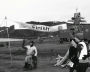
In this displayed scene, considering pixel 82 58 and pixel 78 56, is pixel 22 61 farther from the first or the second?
pixel 82 58

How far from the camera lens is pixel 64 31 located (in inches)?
1481

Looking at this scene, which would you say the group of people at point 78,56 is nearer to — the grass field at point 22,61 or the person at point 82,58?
the person at point 82,58

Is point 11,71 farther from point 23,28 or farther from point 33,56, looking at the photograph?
point 23,28

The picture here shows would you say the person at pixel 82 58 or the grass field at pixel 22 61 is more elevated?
the person at pixel 82 58

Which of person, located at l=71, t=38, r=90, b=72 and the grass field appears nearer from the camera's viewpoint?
person, located at l=71, t=38, r=90, b=72

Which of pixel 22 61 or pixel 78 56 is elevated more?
pixel 78 56

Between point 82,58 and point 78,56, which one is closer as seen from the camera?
point 82,58

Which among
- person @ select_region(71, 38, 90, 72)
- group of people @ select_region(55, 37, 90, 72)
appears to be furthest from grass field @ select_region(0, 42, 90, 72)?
person @ select_region(71, 38, 90, 72)

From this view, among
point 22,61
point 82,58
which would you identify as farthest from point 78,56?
point 22,61

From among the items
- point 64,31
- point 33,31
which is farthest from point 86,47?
point 33,31

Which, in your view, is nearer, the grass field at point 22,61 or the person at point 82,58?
the person at point 82,58

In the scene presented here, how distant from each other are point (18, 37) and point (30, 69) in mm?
26362

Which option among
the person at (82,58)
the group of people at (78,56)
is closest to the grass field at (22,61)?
the group of people at (78,56)

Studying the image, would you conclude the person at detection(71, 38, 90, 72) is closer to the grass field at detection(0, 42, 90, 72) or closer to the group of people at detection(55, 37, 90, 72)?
the group of people at detection(55, 37, 90, 72)
